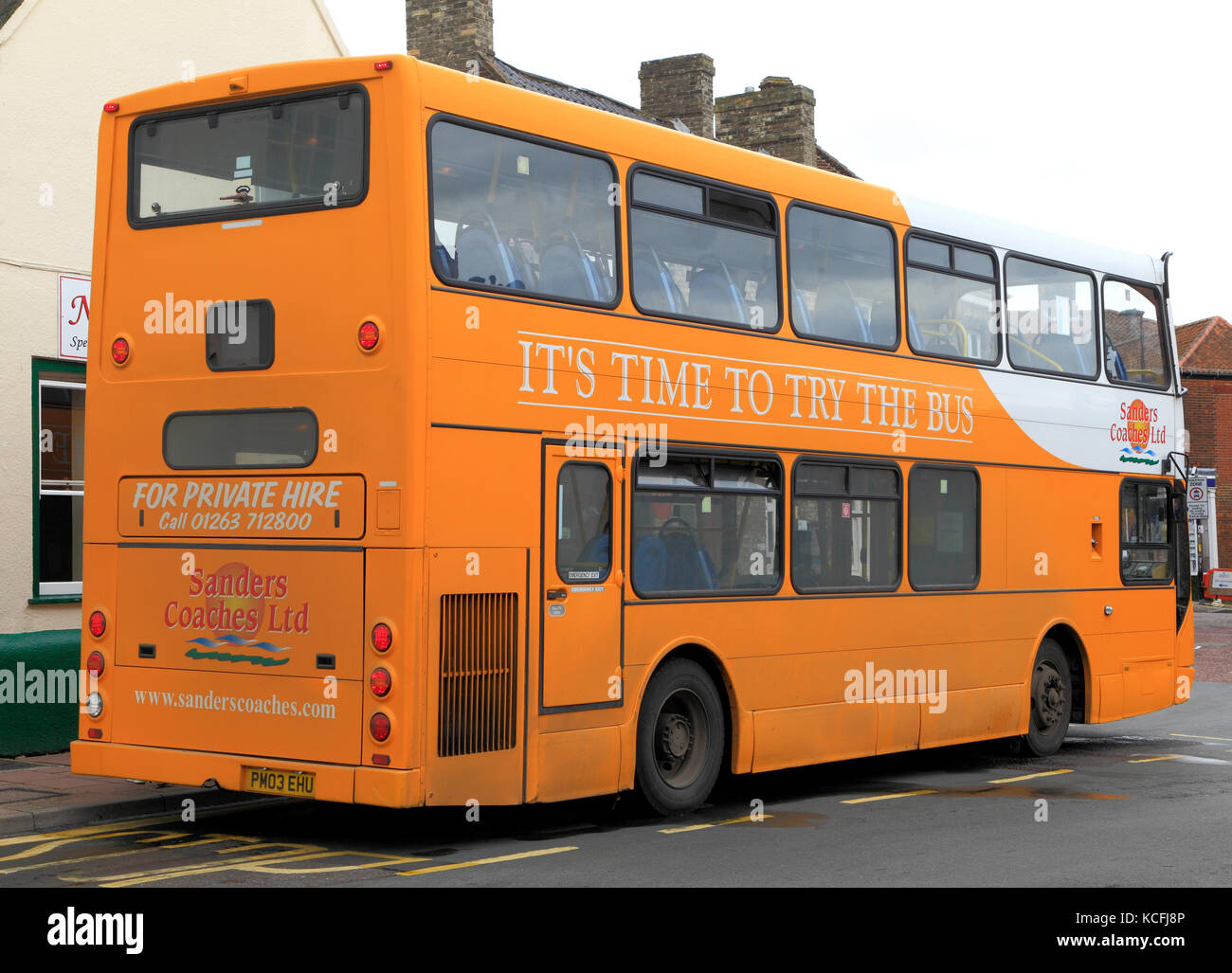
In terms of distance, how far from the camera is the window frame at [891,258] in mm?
11516

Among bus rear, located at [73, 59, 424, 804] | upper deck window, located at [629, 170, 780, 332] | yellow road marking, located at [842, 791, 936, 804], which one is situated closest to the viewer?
bus rear, located at [73, 59, 424, 804]

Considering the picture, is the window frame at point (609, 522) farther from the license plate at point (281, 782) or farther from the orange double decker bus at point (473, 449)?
the license plate at point (281, 782)

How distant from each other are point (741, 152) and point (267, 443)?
434 cm

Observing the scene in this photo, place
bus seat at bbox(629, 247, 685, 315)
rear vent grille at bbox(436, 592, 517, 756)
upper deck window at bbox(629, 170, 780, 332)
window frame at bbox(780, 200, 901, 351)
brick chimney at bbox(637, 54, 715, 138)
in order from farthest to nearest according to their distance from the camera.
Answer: brick chimney at bbox(637, 54, 715, 138), window frame at bbox(780, 200, 901, 351), upper deck window at bbox(629, 170, 780, 332), bus seat at bbox(629, 247, 685, 315), rear vent grille at bbox(436, 592, 517, 756)

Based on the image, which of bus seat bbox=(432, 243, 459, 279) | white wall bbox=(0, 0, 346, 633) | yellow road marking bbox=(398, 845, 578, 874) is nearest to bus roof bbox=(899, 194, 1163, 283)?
bus seat bbox=(432, 243, 459, 279)

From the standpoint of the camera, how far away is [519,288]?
9.38 m

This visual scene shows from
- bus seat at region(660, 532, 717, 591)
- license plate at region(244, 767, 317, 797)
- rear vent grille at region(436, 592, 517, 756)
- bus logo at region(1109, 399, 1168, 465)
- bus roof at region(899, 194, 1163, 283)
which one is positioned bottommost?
license plate at region(244, 767, 317, 797)

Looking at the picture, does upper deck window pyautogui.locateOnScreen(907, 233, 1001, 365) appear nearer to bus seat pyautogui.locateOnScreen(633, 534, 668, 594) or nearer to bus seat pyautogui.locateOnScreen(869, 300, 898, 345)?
bus seat pyautogui.locateOnScreen(869, 300, 898, 345)

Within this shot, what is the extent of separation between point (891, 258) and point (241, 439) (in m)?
5.83

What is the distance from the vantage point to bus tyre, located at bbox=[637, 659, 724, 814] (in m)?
10.2

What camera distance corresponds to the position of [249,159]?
30.6ft

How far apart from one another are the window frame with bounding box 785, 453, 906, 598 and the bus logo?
3.74 meters

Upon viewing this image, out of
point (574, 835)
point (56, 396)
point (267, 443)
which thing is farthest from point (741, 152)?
point (56, 396)
